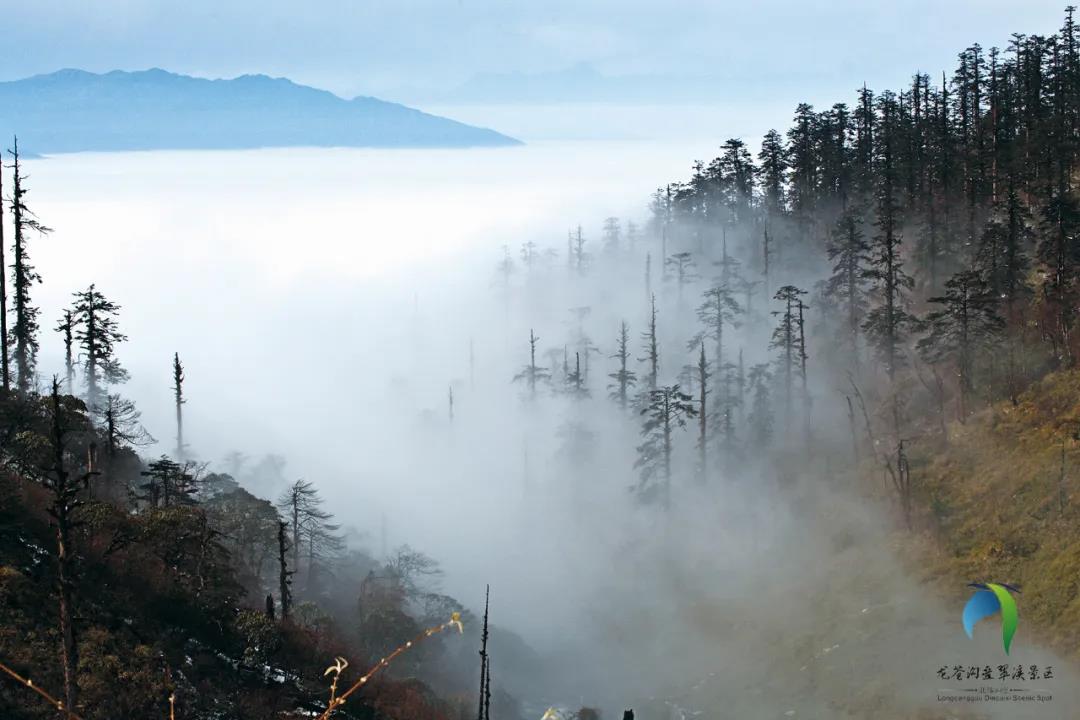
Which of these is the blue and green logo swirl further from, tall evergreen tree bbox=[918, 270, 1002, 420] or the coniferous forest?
tall evergreen tree bbox=[918, 270, 1002, 420]

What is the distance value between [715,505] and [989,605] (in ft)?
105

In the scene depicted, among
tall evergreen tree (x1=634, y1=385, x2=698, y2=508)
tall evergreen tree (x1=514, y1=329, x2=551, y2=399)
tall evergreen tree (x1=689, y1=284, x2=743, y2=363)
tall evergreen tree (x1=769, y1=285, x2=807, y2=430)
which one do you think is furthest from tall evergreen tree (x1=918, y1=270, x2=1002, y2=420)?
tall evergreen tree (x1=514, y1=329, x2=551, y2=399)

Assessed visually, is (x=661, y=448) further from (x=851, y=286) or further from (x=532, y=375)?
(x=532, y=375)

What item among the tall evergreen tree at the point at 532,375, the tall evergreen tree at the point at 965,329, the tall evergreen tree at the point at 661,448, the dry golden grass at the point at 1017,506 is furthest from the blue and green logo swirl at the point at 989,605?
the tall evergreen tree at the point at 532,375

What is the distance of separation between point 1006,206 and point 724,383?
33.0 m

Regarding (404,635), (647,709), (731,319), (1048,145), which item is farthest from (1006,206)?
(404,635)

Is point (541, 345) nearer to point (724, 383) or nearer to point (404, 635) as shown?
point (724, 383)

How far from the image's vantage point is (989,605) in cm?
5194

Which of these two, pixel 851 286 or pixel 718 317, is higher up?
pixel 851 286

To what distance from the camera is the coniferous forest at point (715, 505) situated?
35.0 meters

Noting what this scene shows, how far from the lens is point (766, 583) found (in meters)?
68.9

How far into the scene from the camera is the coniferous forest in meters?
35.0

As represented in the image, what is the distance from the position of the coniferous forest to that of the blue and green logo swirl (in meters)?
0.77

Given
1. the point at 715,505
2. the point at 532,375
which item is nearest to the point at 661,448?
the point at 715,505
